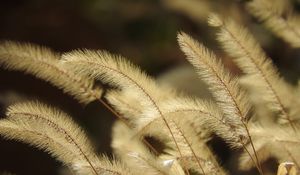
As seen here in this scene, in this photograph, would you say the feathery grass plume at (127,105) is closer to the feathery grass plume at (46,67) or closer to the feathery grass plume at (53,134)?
the feathery grass plume at (46,67)

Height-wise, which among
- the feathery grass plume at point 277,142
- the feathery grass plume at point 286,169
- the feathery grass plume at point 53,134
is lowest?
the feathery grass plume at point 286,169

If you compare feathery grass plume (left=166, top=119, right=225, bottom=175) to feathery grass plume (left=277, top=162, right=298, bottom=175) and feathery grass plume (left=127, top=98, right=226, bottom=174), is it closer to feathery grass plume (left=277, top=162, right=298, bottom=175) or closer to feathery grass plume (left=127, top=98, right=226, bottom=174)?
feathery grass plume (left=127, top=98, right=226, bottom=174)

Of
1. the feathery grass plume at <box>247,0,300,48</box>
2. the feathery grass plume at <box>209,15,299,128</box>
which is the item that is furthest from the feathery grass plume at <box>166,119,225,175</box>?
the feathery grass plume at <box>247,0,300,48</box>

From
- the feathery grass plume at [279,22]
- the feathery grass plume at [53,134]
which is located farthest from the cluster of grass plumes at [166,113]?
the feathery grass plume at [279,22]

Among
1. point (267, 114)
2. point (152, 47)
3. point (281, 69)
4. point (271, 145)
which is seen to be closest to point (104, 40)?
point (152, 47)

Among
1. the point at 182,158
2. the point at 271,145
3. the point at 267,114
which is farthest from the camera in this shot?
the point at 267,114

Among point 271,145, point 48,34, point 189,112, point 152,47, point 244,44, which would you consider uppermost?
point 48,34

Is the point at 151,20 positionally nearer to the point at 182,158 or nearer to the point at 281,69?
the point at 281,69
